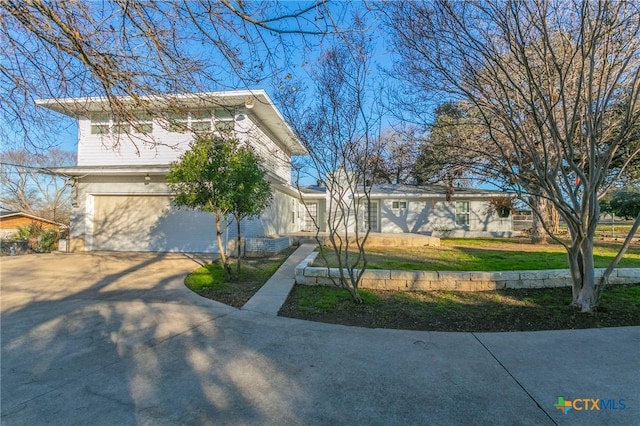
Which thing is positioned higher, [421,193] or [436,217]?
[421,193]

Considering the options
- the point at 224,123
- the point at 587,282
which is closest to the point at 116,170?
the point at 224,123

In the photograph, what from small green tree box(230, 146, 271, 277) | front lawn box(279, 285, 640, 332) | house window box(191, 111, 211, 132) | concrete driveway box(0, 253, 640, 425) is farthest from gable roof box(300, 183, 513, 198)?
concrete driveway box(0, 253, 640, 425)

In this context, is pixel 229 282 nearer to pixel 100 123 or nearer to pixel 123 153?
pixel 100 123

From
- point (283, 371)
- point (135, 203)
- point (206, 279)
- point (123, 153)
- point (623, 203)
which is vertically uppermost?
point (123, 153)

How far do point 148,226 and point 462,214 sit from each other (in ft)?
53.5

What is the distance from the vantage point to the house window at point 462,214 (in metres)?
20.1

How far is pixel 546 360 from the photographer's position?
358cm

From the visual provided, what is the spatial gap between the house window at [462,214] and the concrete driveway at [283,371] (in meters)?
16.2

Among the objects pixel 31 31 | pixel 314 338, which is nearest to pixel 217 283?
pixel 314 338

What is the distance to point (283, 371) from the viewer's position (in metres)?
3.33

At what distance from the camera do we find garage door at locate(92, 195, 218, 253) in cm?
1273

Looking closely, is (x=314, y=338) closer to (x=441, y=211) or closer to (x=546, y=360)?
(x=546, y=360)

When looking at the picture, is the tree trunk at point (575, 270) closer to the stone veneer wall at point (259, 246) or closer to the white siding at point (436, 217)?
the stone veneer wall at point (259, 246)

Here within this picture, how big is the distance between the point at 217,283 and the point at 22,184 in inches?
1134
